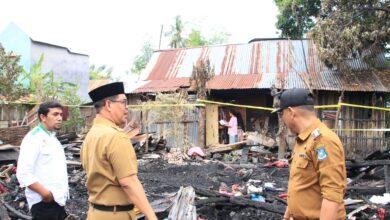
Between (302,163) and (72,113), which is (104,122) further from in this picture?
(72,113)

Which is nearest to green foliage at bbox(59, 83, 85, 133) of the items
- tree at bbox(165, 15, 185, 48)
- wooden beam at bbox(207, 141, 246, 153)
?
wooden beam at bbox(207, 141, 246, 153)

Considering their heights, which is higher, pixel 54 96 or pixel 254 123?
pixel 54 96

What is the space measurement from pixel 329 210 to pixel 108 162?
1.56 meters

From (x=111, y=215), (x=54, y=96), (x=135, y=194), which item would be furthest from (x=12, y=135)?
(x=135, y=194)

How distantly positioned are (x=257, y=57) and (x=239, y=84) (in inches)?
116

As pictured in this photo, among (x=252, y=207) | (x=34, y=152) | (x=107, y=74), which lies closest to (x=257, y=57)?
(x=252, y=207)

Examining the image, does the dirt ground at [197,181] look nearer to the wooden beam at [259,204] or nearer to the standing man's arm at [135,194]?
the wooden beam at [259,204]

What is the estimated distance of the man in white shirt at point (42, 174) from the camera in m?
4.02

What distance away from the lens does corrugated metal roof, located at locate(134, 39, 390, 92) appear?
17.1 m

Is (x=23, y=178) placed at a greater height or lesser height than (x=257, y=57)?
lesser

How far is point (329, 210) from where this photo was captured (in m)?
2.77

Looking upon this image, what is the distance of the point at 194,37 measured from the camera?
38.7 meters

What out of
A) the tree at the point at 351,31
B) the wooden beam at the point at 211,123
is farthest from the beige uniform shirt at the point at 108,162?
the wooden beam at the point at 211,123

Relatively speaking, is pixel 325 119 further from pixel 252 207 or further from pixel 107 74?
pixel 107 74
